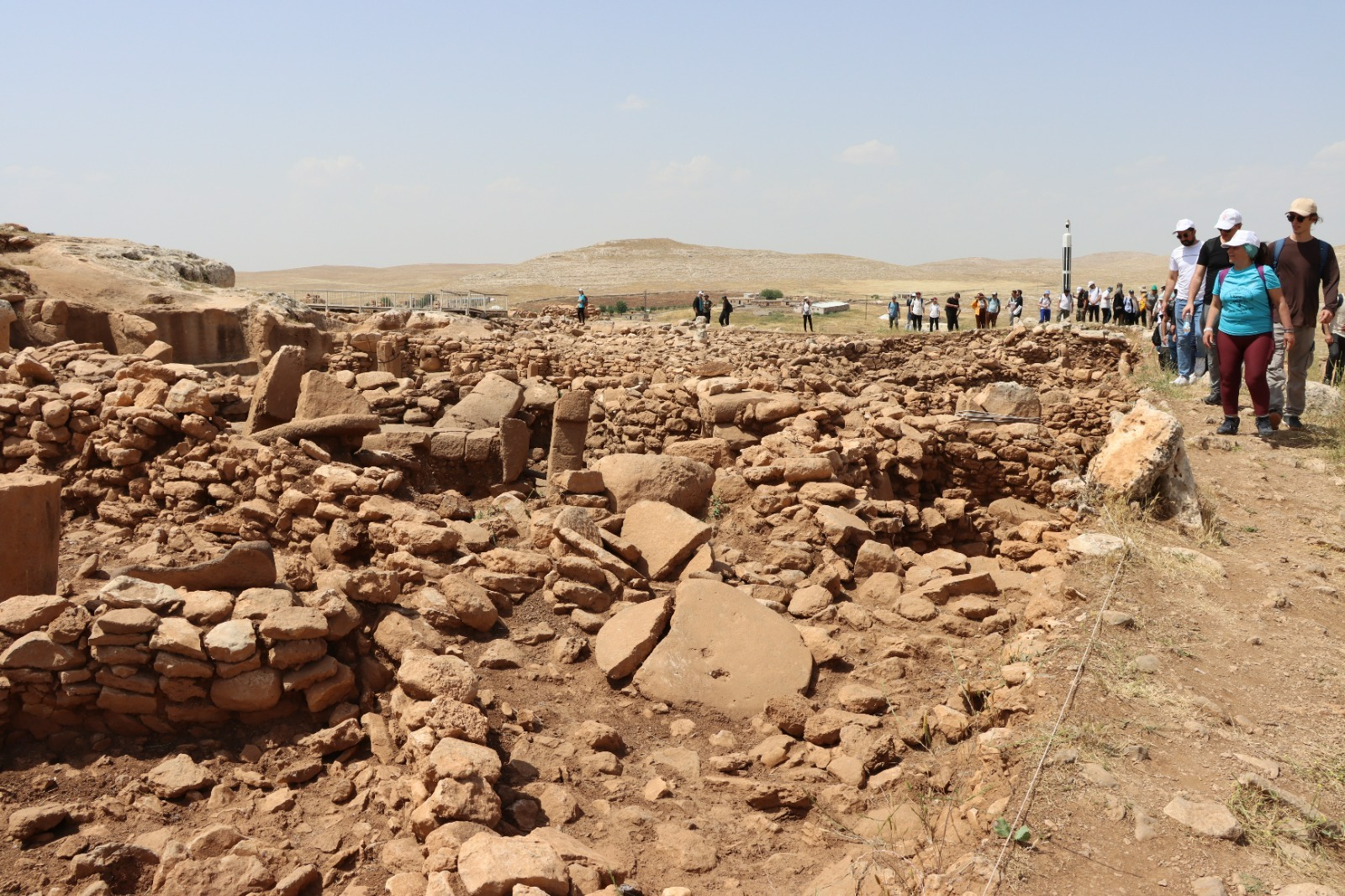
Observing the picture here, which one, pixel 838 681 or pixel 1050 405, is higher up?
pixel 1050 405


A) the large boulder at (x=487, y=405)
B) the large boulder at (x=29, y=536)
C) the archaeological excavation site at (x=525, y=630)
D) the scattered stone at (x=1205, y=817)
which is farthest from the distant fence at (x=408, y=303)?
the scattered stone at (x=1205, y=817)

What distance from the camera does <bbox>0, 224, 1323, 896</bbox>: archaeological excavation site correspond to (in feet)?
11.7

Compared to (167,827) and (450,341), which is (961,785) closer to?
(167,827)

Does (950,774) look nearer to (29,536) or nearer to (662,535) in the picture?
(662,535)

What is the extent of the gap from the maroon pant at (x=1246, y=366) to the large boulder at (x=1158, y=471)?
1.55 metres

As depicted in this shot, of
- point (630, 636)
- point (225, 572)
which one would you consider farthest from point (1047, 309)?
point (225, 572)

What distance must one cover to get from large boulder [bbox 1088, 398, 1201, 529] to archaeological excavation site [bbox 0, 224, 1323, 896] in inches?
1.1

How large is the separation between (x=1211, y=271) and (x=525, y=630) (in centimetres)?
670

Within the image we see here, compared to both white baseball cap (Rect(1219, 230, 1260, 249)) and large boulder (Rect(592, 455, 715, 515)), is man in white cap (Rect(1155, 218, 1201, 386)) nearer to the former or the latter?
white baseball cap (Rect(1219, 230, 1260, 249))

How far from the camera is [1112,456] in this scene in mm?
6781

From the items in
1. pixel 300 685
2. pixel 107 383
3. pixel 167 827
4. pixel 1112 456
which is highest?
pixel 107 383

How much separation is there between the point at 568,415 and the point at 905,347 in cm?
1359

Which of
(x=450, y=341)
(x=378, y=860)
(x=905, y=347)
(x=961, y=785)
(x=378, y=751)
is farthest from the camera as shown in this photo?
(x=905, y=347)

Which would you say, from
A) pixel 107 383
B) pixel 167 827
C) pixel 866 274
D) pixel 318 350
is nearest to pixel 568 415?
pixel 107 383
